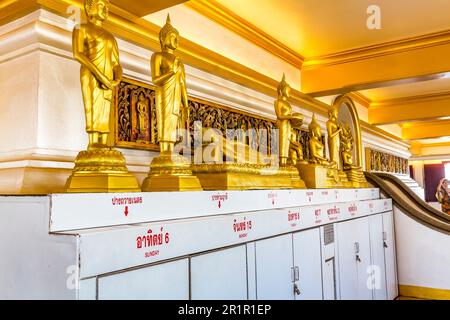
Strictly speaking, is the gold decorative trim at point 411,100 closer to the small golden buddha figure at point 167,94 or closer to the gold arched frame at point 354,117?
the gold arched frame at point 354,117

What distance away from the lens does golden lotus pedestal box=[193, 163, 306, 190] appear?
210 centimetres

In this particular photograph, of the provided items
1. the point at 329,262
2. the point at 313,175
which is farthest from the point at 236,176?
the point at 313,175

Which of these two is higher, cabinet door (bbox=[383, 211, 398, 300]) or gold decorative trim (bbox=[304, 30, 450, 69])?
gold decorative trim (bbox=[304, 30, 450, 69])

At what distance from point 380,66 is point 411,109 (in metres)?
2.96

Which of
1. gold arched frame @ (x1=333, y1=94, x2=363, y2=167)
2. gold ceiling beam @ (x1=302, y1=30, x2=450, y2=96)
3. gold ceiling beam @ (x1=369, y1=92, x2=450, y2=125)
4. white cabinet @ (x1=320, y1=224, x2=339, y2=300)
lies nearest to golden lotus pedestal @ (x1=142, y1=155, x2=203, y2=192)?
white cabinet @ (x1=320, y1=224, x2=339, y2=300)

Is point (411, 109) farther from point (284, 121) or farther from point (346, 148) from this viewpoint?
point (284, 121)

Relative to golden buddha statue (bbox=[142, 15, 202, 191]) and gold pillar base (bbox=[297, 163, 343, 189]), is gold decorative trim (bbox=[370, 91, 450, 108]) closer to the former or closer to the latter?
gold pillar base (bbox=[297, 163, 343, 189])

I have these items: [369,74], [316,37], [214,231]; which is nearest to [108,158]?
[214,231]

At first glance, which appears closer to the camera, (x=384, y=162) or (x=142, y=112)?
(x=142, y=112)

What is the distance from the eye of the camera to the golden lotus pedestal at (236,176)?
6.88 ft

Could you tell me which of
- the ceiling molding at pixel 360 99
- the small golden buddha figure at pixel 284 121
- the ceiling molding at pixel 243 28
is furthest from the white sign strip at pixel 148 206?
the ceiling molding at pixel 360 99

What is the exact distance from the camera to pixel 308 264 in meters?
2.37

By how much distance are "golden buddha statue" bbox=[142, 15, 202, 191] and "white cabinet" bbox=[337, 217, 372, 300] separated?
151 cm

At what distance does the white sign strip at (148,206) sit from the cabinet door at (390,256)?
1.95 meters
